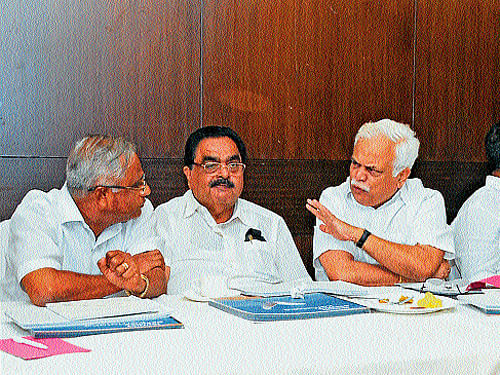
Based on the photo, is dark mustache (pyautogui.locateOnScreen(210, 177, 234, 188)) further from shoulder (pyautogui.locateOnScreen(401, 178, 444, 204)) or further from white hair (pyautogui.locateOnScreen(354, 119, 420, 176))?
shoulder (pyautogui.locateOnScreen(401, 178, 444, 204))

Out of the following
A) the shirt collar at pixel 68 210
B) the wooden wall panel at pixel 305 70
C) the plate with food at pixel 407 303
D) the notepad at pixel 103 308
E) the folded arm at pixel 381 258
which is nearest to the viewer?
the notepad at pixel 103 308

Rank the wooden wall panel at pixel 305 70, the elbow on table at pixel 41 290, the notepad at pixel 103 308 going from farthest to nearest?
the wooden wall panel at pixel 305 70
the elbow on table at pixel 41 290
the notepad at pixel 103 308

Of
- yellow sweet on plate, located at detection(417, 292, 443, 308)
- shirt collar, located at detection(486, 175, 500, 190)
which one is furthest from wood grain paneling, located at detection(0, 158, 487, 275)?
yellow sweet on plate, located at detection(417, 292, 443, 308)

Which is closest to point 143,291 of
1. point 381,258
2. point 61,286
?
point 61,286

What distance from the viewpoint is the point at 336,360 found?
1538 mm

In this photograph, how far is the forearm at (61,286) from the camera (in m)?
2.28

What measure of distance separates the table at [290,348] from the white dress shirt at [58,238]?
591mm

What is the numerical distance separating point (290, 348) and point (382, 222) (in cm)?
190

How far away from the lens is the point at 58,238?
2.57 meters

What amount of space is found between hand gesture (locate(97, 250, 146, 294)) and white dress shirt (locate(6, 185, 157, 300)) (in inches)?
8.0

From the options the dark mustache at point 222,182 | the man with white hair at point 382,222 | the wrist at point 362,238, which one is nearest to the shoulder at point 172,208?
the dark mustache at point 222,182

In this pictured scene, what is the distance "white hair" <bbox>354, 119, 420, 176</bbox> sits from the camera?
343 centimetres

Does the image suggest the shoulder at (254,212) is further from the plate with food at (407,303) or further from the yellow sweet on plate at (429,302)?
the yellow sweet on plate at (429,302)

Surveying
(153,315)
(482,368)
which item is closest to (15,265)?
(153,315)
